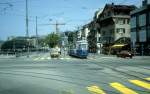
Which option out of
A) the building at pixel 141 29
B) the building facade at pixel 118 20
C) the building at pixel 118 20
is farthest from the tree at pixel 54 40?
the building at pixel 141 29

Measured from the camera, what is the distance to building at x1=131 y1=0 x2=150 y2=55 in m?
77.6

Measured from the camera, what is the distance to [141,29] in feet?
267

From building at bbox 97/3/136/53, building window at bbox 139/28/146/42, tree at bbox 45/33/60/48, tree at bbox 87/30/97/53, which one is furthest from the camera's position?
tree at bbox 45/33/60/48

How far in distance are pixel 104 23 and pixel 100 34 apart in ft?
30.7

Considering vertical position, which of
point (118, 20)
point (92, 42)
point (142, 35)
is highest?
point (118, 20)

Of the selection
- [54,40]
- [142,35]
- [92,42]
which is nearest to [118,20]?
[142,35]

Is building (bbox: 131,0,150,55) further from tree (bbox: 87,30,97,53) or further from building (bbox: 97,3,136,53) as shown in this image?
tree (bbox: 87,30,97,53)

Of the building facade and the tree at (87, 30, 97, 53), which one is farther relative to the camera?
the tree at (87, 30, 97, 53)

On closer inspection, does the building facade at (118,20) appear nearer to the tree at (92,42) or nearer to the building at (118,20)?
the building at (118,20)

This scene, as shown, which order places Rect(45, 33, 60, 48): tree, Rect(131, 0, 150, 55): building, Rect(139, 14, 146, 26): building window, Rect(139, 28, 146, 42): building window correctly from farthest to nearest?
Rect(45, 33, 60, 48): tree, Rect(139, 14, 146, 26): building window, Rect(139, 28, 146, 42): building window, Rect(131, 0, 150, 55): building

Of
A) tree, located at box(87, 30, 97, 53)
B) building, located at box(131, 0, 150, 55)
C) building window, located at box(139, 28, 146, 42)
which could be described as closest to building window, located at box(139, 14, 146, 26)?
building, located at box(131, 0, 150, 55)

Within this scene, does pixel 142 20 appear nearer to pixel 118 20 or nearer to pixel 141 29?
pixel 141 29

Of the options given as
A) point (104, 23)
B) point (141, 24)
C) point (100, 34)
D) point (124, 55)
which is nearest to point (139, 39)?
point (141, 24)

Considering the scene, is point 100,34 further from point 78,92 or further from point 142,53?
point 78,92
